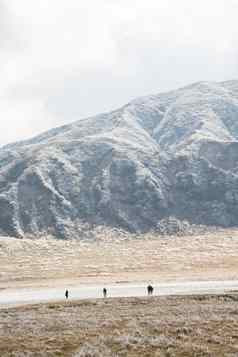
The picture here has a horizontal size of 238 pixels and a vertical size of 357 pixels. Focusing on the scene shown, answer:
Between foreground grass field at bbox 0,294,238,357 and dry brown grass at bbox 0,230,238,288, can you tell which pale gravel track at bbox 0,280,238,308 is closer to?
dry brown grass at bbox 0,230,238,288

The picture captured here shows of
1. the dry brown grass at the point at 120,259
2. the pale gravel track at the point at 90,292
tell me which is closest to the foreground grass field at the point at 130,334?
the pale gravel track at the point at 90,292

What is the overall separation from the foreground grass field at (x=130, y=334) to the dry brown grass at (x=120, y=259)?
53.8m

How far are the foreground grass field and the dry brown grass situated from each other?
5382cm

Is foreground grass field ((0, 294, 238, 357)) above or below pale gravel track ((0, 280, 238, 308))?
above

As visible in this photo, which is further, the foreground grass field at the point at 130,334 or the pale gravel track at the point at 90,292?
the pale gravel track at the point at 90,292

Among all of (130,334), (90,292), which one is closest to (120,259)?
(90,292)

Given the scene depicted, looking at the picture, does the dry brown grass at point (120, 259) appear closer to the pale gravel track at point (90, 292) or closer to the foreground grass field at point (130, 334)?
the pale gravel track at point (90, 292)

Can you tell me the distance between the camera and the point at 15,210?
197750mm

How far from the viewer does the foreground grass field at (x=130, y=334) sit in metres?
26.4

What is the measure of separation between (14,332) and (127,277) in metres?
66.4

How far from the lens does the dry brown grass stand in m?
101

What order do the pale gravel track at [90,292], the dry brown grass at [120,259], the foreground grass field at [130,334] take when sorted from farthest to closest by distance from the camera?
the dry brown grass at [120,259] → the pale gravel track at [90,292] → the foreground grass field at [130,334]

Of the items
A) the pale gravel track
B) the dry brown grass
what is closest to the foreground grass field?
the pale gravel track

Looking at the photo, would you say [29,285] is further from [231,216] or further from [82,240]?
[231,216]
